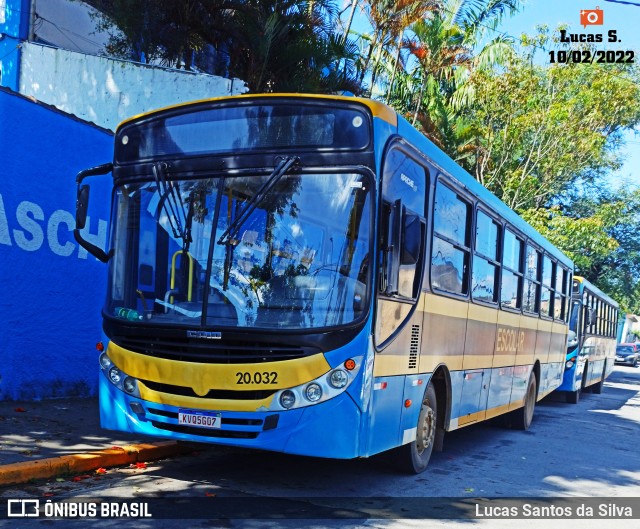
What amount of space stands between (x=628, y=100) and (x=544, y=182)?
328cm

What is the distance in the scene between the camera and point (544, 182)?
74.8 feet

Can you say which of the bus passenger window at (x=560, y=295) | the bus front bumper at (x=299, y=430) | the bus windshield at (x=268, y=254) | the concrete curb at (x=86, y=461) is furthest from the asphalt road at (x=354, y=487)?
the bus passenger window at (x=560, y=295)

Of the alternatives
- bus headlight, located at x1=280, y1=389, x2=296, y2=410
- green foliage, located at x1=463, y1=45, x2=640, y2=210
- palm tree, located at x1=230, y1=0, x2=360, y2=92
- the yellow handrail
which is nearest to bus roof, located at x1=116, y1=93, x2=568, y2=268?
the yellow handrail

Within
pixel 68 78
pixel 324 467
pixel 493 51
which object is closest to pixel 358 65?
pixel 493 51

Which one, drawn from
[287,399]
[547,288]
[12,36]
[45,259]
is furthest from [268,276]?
[12,36]

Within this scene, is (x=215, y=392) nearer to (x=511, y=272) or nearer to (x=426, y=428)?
(x=426, y=428)

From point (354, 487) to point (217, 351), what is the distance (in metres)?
1.88

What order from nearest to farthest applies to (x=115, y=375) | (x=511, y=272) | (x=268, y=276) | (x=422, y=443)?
(x=268, y=276), (x=115, y=375), (x=422, y=443), (x=511, y=272)

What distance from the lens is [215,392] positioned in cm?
582

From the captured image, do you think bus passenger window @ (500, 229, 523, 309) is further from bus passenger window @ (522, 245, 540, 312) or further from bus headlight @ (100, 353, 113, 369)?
bus headlight @ (100, 353, 113, 369)

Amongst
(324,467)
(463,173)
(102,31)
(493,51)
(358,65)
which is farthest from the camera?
(493,51)

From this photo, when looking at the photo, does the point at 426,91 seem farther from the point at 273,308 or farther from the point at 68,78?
the point at 273,308

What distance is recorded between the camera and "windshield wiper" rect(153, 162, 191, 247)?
20.1ft

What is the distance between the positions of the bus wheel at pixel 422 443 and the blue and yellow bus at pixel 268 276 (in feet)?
0.75
